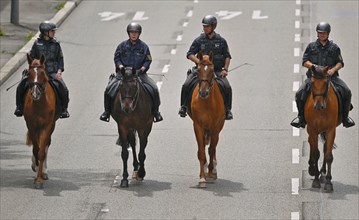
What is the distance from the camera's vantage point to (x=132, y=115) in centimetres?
3341

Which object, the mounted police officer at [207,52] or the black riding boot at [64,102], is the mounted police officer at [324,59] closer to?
the mounted police officer at [207,52]

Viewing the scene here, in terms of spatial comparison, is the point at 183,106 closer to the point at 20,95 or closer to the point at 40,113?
the point at 40,113

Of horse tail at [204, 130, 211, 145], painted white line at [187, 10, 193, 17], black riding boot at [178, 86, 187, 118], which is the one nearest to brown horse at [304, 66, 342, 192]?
horse tail at [204, 130, 211, 145]

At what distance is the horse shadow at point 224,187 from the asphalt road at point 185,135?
0.02 meters

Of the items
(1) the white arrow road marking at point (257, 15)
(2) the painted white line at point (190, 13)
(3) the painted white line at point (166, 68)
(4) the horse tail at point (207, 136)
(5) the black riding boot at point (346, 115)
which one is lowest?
(3) the painted white line at point (166, 68)

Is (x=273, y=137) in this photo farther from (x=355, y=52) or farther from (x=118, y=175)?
(x=355, y=52)

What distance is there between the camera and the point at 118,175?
35094 mm

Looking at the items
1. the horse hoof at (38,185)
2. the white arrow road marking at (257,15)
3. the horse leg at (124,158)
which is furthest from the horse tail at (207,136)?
the white arrow road marking at (257,15)

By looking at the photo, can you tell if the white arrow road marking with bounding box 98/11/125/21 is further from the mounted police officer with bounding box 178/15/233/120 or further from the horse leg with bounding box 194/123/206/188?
the horse leg with bounding box 194/123/206/188

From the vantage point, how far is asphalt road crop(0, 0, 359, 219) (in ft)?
107

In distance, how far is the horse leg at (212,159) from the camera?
111 feet

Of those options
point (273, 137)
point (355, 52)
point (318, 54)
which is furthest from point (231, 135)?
point (355, 52)

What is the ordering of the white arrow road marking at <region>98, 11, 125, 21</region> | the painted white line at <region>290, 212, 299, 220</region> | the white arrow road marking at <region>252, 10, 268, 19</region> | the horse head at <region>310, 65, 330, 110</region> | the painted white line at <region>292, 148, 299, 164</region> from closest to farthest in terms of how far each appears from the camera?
the painted white line at <region>290, 212, 299, 220</region>
the horse head at <region>310, 65, 330, 110</region>
the painted white line at <region>292, 148, 299, 164</region>
the white arrow road marking at <region>252, 10, 268, 19</region>
the white arrow road marking at <region>98, 11, 125, 21</region>

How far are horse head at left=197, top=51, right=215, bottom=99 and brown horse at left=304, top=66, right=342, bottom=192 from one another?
7.26 feet
